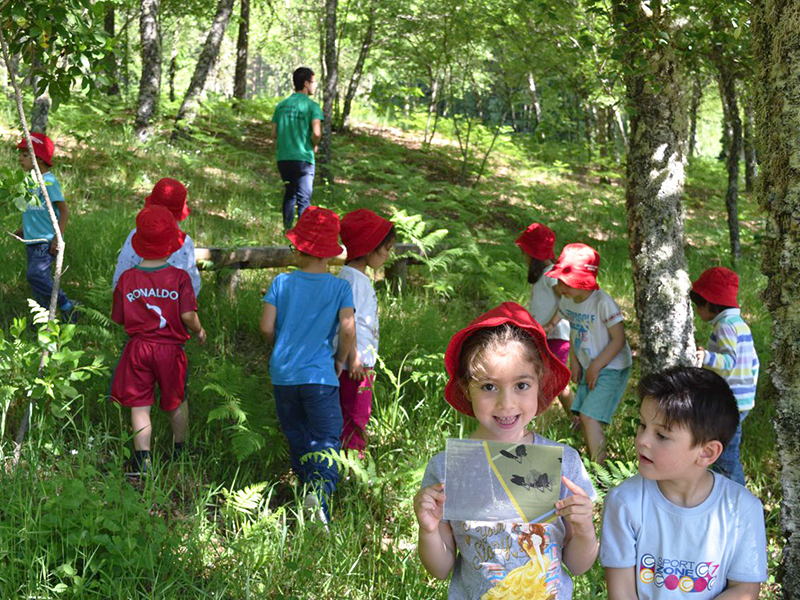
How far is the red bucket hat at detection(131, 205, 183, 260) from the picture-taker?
450 centimetres

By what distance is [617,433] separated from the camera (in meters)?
5.73

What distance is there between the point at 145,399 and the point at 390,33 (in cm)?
1313

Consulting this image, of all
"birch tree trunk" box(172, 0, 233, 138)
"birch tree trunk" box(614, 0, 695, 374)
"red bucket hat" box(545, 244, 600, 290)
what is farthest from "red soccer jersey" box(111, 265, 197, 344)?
"birch tree trunk" box(172, 0, 233, 138)

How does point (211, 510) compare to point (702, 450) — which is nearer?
point (702, 450)

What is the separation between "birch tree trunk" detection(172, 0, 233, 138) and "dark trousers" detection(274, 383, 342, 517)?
9328mm

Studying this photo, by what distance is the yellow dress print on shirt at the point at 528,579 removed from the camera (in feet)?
7.22

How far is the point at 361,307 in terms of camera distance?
479 centimetres

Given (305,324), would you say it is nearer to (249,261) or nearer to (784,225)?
(784,225)

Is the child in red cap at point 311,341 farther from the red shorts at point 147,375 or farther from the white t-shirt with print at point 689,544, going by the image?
the white t-shirt with print at point 689,544

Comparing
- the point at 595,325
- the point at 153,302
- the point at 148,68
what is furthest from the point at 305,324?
the point at 148,68

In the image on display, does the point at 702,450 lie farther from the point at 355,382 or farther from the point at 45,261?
the point at 45,261

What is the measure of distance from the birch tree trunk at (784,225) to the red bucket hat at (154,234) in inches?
128

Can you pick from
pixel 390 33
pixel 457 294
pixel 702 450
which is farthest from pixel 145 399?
pixel 390 33

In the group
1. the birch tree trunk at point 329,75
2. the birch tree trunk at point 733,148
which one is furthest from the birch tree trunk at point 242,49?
the birch tree trunk at point 733,148
